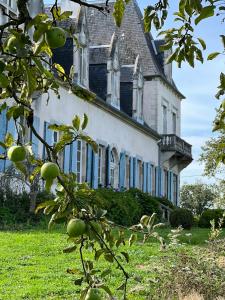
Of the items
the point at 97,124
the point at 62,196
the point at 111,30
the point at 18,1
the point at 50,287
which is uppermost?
the point at 111,30

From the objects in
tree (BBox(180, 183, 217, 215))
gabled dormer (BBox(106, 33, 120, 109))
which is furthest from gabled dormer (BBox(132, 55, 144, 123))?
tree (BBox(180, 183, 217, 215))

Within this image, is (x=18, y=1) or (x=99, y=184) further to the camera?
(x=99, y=184)

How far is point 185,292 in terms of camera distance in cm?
528

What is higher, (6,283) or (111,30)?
(111,30)

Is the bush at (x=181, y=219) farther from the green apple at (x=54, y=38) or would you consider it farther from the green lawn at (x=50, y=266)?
the green apple at (x=54, y=38)

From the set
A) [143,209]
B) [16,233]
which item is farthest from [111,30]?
[16,233]

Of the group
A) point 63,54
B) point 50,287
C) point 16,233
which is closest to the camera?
point 50,287

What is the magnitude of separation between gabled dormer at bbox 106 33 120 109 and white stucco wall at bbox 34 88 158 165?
0.76m

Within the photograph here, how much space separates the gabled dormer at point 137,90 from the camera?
26750 mm

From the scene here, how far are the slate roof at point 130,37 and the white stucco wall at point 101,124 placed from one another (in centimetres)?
354

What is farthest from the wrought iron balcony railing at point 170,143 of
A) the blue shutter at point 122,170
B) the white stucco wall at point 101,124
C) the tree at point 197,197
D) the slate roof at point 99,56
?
the tree at point 197,197

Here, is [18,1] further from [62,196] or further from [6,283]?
[6,283]

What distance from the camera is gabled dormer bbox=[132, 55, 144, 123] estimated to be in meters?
26.8

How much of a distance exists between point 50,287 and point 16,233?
17.5 ft
